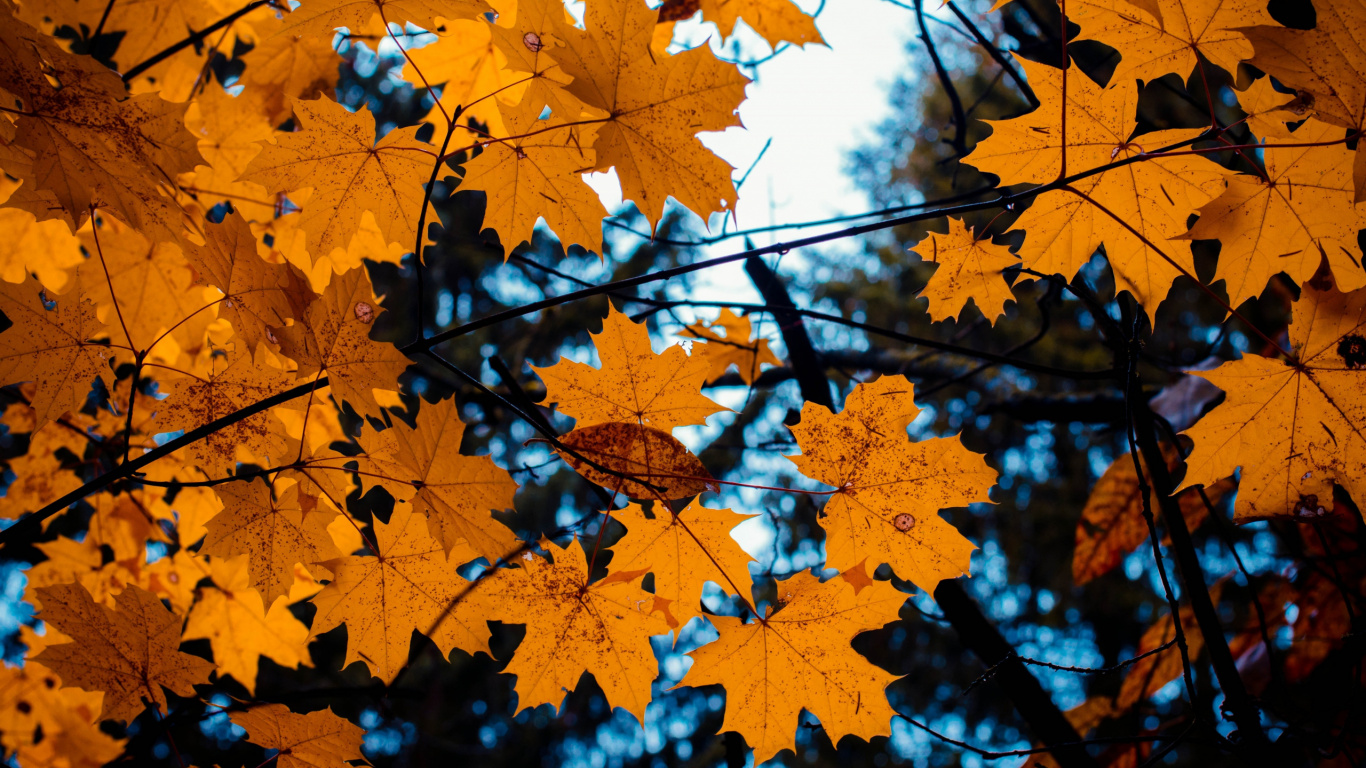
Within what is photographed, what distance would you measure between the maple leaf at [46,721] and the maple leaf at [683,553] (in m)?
1.90

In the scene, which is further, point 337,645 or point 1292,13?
point 337,645

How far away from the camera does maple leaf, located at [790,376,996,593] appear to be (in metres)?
1.09

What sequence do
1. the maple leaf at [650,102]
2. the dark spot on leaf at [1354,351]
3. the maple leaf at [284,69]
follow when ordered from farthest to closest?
the maple leaf at [284,69] → the dark spot on leaf at [1354,351] → the maple leaf at [650,102]

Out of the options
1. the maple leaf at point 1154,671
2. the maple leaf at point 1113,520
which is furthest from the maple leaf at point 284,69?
the maple leaf at point 1154,671

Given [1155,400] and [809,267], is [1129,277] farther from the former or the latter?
[809,267]

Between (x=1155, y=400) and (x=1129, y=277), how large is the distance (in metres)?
0.98

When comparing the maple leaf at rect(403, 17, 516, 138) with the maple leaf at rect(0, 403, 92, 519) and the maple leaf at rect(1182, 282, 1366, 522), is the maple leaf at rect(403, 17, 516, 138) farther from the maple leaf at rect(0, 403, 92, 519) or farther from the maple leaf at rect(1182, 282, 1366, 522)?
the maple leaf at rect(1182, 282, 1366, 522)

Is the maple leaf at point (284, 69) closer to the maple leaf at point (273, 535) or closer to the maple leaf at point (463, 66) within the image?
the maple leaf at point (463, 66)

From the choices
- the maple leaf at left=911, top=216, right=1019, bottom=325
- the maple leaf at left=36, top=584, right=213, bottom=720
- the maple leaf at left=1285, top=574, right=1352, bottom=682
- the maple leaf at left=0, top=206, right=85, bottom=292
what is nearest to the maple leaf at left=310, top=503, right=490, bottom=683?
the maple leaf at left=36, top=584, right=213, bottom=720

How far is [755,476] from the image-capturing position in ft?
22.1

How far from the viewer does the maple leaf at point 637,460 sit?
3.22 feet

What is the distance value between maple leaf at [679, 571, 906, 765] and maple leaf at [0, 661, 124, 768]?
192 centimetres

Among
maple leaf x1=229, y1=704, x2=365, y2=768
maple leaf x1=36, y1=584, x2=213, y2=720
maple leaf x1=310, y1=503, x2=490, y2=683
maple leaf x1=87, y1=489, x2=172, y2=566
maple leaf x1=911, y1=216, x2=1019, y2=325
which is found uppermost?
maple leaf x1=911, y1=216, x2=1019, y2=325

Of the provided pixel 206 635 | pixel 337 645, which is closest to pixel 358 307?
pixel 206 635
